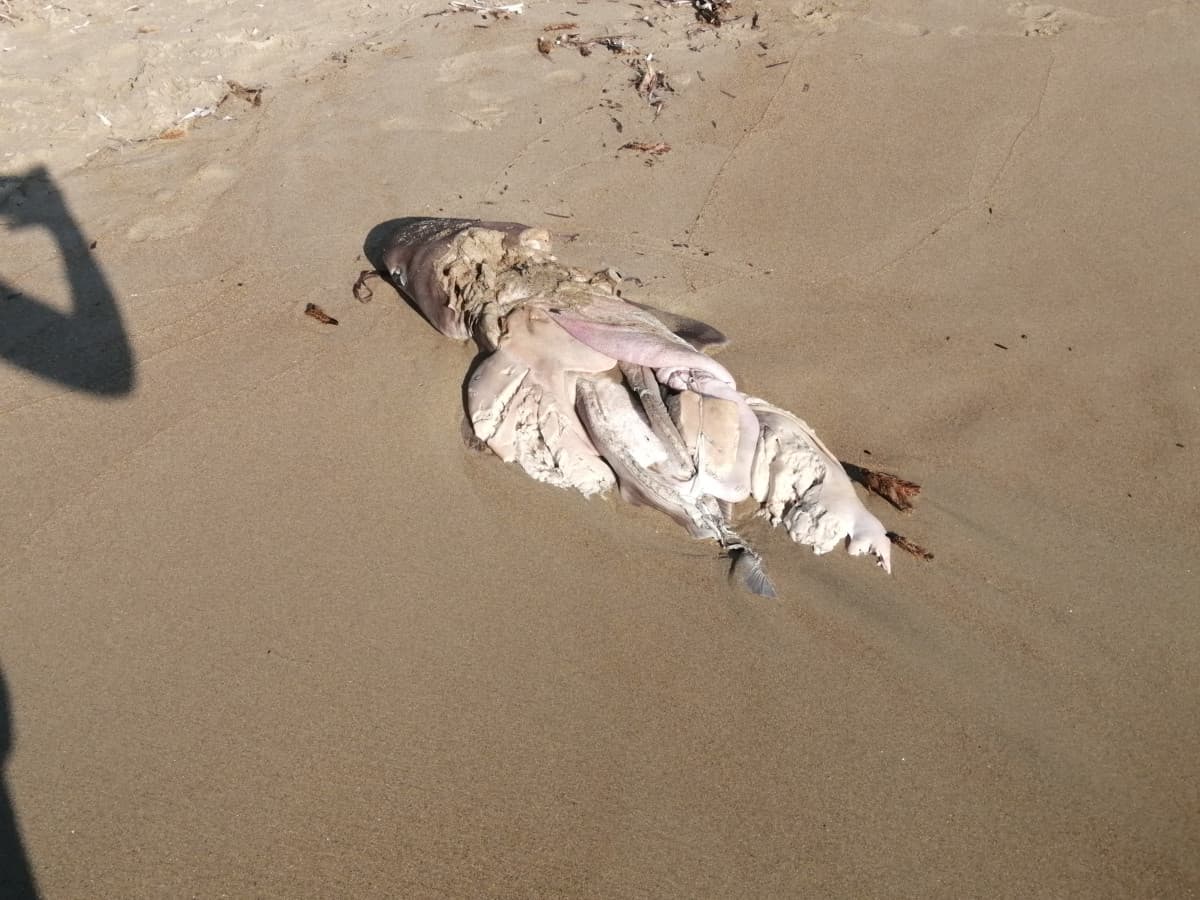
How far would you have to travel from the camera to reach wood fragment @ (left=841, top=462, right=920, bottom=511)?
3.44m

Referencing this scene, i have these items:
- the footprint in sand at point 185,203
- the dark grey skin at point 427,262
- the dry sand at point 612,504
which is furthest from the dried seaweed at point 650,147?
the footprint in sand at point 185,203

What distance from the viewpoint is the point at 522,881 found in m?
2.57

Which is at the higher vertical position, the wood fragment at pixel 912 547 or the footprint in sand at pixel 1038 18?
the footprint in sand at pixel 1038 18

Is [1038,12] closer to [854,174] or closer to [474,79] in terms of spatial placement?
[854,174]

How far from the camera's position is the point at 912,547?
3279 millimetres

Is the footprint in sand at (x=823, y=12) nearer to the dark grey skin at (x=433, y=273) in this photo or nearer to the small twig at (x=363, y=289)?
the dark grey skin at (x=433, y=273)

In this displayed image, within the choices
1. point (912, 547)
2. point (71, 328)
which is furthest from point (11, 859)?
point (912, 547)

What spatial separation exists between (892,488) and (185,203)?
4454 millimetres

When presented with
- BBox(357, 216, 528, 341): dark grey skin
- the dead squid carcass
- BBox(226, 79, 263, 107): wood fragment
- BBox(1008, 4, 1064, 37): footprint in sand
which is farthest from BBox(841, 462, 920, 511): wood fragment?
BBox(226, 79, 263, 107): wood fragment

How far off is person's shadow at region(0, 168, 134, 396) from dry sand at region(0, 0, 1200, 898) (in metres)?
0.03

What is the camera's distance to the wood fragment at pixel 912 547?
3279 millimetres

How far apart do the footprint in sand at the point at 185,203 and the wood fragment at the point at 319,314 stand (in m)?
1.16

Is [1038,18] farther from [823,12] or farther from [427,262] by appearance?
[427,262]

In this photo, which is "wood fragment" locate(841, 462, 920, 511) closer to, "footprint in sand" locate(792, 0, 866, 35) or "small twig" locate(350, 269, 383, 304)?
"small twig" locate(350, 269, 383, 304)
